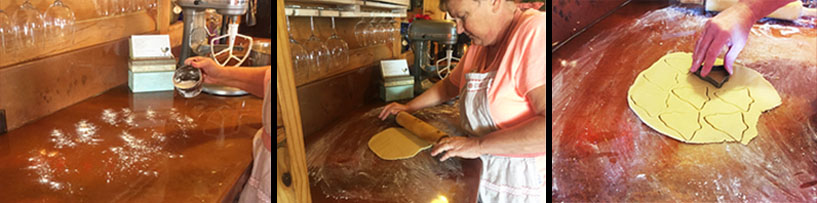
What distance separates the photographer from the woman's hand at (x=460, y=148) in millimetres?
513

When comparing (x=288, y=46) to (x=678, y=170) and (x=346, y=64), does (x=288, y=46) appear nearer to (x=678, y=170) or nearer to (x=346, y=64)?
(x=346, y=64)

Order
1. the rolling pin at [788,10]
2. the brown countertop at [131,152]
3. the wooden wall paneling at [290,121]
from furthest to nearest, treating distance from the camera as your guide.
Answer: the rolling pin at [788,10] → the brown countertop at [131,152] → the wooden wall paneling at [290,121]

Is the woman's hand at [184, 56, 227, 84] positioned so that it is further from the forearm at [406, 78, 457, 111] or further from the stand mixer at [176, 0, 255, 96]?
the forearm at [406, 78, 457, 111]

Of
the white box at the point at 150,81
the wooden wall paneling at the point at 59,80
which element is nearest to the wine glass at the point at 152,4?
the wooden wall paneling at the point at 59,80

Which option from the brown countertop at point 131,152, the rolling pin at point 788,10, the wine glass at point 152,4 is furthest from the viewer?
the wine glass at point 152,4

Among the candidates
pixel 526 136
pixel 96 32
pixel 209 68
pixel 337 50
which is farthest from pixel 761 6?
pixel 96 32

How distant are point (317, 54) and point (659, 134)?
2.76ft

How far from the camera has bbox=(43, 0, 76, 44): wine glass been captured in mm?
1171

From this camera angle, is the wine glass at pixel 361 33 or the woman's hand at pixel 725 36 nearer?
the wine glass at pixel 361 33

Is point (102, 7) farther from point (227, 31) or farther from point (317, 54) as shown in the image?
point (317, 54)

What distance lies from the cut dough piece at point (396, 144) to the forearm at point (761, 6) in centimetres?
80

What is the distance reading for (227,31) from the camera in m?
1.40

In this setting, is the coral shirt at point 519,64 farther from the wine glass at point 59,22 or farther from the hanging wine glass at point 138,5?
the hanging wine glass at point 138,5

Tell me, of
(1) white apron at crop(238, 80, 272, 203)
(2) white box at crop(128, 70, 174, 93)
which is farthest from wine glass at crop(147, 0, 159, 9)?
(1) white apron at crop(238, 80, 272, 203)
